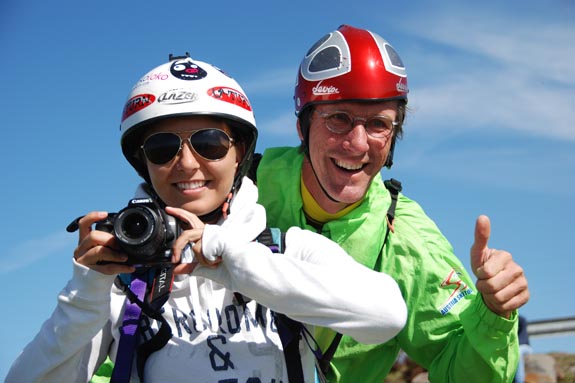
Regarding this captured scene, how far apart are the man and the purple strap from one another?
1.47 m

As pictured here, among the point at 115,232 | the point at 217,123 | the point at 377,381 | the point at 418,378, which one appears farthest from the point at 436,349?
the point at 418,378

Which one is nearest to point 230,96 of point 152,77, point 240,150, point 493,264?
point 240,150

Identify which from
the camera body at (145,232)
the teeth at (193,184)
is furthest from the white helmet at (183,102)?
the camera body at (145,232)

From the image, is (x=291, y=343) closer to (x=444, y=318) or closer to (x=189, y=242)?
(x=189, y=242)

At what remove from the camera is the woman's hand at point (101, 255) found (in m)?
4.17

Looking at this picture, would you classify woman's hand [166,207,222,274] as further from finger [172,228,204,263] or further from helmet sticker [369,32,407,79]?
helmet sticker [369,32,407,79]

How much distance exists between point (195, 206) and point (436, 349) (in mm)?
2000

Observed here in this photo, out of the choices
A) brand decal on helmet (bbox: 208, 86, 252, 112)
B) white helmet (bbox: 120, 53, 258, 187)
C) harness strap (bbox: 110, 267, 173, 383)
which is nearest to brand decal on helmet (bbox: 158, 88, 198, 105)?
white helmet (bbox: 120, 53, 258, 187)

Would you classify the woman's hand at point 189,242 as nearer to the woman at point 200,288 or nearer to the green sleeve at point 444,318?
the woman at point 200,288

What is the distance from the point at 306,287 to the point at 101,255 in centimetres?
107

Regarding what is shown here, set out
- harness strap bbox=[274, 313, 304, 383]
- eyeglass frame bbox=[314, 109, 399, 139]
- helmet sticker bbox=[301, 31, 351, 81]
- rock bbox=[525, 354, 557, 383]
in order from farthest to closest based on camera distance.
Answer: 1. rock bbox=[525, 354, 557, 383]
2. helmet sticker bbox=[301, 31, 351, 81]
3. eyeglass frame bbox=[314, 109, 399, 139]
4. harness strap bbox=[274, 313, 304, 383]

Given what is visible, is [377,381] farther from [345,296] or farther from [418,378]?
[418,378]

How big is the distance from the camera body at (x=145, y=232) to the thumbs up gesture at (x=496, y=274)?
175cm

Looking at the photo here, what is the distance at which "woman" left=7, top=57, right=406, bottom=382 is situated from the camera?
163 inches
